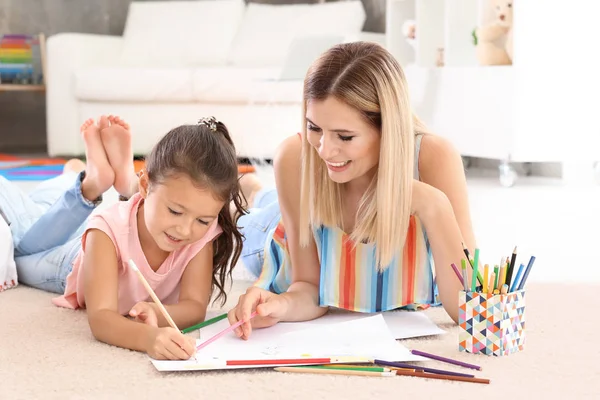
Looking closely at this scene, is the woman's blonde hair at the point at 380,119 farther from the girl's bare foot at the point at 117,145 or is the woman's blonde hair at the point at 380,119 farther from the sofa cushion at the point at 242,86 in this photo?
the sofa cushion at the point at 242,86

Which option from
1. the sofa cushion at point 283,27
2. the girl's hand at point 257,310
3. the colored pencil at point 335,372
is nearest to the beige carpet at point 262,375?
the colored pencil at point 335,372

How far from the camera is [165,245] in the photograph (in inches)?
52.6

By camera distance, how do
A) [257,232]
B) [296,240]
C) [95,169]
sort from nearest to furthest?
[296,240] < [95,169] < [257,232]

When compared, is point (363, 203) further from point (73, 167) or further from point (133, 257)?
point (73, 167)

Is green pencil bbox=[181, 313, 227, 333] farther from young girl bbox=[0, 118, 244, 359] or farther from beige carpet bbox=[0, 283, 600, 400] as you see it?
beige carpet bbox=[0, 283, 600, 400]

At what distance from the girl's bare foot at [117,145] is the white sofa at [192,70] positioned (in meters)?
2.06

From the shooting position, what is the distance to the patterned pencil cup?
1.18m

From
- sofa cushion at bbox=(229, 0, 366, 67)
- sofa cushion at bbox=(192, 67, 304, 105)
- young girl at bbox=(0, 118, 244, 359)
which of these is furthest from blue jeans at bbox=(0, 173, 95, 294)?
sofa cushion at bbox=(229, 0, 366, 67)

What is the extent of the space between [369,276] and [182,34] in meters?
3.33

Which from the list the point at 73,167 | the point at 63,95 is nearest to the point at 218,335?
the point at 73,167

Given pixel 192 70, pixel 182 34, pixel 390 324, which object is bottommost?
pixel 390 324

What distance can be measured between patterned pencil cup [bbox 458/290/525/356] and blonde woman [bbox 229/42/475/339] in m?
0.10

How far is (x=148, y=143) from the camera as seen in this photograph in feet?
13.2

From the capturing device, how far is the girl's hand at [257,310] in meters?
1.24
